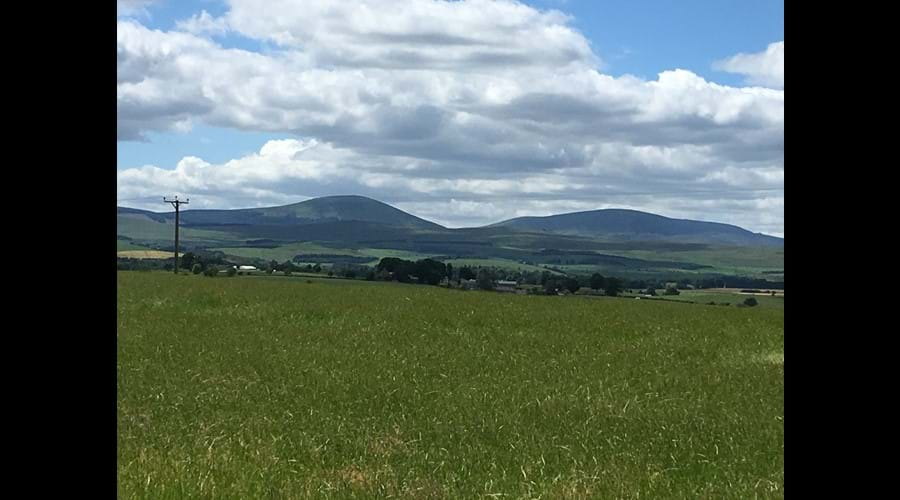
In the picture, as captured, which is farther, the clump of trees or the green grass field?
the clump of trees

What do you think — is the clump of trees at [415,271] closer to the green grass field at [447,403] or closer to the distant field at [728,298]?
the distant field at [728,298]

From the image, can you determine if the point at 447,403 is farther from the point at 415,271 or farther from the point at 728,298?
the point at 415,271

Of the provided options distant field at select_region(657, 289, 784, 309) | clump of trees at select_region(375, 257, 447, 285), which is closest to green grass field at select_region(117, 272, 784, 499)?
distant field at select_region(657, 289, 784, 309)

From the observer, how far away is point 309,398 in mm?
16688

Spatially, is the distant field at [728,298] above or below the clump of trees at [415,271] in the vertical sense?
below

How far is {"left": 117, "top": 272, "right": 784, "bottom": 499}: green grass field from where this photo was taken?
34.9 feet

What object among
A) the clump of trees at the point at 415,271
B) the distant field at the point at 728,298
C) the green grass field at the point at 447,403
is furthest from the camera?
the clump of trees at the point at 415,271

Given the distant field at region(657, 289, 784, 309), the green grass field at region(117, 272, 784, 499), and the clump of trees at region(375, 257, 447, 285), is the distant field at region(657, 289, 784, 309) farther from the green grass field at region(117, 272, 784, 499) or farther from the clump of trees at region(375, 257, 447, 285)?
the clump of trees at region(375, 257, 447, 285)

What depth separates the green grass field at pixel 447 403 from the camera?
1065cm

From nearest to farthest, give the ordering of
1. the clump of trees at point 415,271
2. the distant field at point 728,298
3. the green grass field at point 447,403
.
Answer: the green grass field at point 447,403 < the distant field at point 728,298 < the clump of trees at point 415,271

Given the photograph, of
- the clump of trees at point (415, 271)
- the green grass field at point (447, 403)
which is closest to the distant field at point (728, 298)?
the green grass field at point (447, 403)
